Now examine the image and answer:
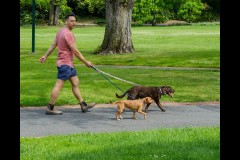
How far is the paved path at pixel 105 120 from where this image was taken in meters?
8.34

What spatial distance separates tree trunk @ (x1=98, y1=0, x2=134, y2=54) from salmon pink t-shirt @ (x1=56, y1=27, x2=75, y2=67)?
18711 millimetres

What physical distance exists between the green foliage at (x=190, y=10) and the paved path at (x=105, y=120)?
78.2 metres

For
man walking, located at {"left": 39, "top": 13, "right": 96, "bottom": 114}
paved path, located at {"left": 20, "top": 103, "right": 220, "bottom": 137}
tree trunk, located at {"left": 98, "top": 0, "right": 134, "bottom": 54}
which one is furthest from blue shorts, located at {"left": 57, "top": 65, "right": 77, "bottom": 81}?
tree trunk, located at {"left": 98, "top": 0, "right": 134, "bottom": 54}

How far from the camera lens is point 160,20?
85938 millimetres

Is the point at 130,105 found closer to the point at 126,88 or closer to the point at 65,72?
the point at 65,72

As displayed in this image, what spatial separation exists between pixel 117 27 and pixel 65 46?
62.2 feet

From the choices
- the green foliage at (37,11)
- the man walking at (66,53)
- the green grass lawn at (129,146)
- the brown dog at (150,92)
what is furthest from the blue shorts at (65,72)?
the green foliage at (37,11)

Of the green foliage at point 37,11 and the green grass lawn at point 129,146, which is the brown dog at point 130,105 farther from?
the green foliage at point 37,11

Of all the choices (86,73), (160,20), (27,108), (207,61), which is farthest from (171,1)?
(27,108)

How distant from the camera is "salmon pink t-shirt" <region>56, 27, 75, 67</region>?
9781 millimetres

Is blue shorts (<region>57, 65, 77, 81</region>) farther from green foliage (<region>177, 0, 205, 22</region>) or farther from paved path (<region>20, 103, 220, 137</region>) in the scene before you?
green foliage (<region>177, 0, 205, 22</region>)
